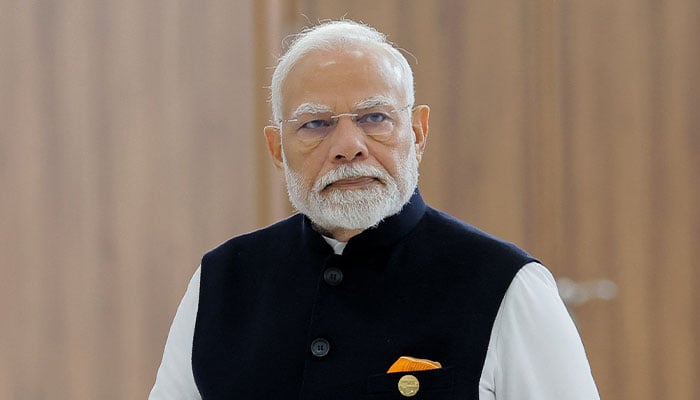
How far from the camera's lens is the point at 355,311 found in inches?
69.9

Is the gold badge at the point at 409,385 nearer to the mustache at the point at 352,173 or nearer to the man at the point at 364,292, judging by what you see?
the man at the point at 364,292

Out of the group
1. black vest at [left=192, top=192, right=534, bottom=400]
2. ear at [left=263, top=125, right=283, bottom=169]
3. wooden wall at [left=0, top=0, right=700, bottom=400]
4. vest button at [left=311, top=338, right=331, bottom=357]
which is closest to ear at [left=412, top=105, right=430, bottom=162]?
black vest at [left=192, top=192, right=534, bottom=400]

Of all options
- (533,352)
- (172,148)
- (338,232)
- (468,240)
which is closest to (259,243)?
(338,232)

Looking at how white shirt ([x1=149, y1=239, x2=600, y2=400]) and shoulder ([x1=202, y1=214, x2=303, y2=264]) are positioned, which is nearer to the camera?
Answer: white shirt ([x1=149, y1=239, x2=600, y2=400])

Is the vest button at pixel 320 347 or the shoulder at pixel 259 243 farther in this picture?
the shoulder at pixel 259 243

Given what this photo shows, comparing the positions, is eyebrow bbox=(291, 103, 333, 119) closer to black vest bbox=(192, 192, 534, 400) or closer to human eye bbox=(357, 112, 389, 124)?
human eye bbox=(357, 112, 389, 124)

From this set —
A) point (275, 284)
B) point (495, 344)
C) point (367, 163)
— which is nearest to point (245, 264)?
point (275, 284)

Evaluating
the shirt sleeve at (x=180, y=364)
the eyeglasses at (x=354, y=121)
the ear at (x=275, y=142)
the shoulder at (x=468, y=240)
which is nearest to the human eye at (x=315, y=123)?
the eyeglasses at (x=354, y=121)

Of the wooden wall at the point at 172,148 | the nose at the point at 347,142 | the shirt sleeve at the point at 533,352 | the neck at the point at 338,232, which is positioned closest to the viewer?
the shirt sleeve at the point at 533,352

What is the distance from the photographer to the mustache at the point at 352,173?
5.71ft

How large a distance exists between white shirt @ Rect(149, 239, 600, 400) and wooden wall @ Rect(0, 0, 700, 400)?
146 centimetres

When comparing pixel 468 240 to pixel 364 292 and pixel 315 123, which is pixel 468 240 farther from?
pixel 315 123

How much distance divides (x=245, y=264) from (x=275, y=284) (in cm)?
9

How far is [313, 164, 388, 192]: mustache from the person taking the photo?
5.71 ft
